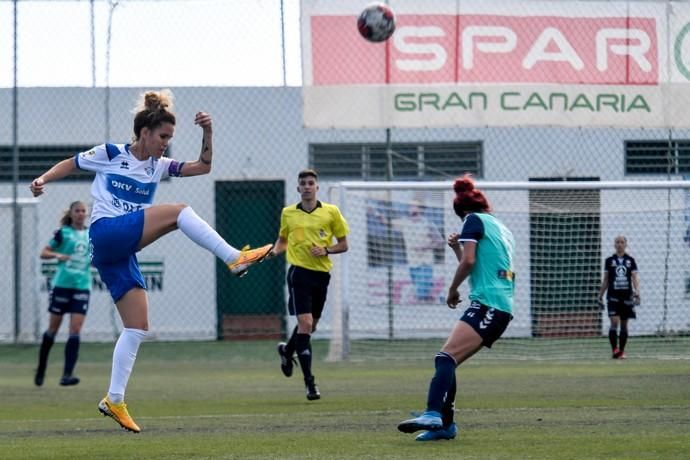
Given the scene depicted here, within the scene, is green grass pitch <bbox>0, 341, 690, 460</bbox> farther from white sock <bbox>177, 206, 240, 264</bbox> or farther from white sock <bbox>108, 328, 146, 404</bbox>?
white sock <bbox>177, 206, 240, 264</bbox>

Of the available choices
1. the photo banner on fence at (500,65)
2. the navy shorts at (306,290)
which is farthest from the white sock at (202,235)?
the photo banner on fence at (500,65)

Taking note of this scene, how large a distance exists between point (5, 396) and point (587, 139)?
1167 centimetres

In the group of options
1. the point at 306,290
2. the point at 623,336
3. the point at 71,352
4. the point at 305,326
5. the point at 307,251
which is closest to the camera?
the point at 305,326

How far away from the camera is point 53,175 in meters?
8.68

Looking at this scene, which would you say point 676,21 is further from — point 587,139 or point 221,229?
point 221,229

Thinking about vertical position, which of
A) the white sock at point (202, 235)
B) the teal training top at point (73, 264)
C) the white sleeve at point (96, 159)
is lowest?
the teal training top at point (73, 264)

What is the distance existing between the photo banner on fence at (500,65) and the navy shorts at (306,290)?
5536 mm

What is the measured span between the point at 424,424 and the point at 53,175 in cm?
287

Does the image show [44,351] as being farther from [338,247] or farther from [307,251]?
[338,247]

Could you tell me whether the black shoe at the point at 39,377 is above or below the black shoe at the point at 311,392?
below

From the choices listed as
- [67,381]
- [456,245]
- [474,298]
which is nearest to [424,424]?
[474,298]

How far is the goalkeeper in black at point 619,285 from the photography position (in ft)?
63.7

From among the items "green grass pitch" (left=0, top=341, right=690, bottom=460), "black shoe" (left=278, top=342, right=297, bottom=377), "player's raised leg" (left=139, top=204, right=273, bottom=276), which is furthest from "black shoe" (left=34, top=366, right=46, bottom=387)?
"player's raised leg" (left=139, top=204, right=273, bottom=276)

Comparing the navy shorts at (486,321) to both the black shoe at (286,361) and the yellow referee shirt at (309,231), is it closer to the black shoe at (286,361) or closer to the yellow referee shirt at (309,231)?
the yellow referee shirt at (309,231)
